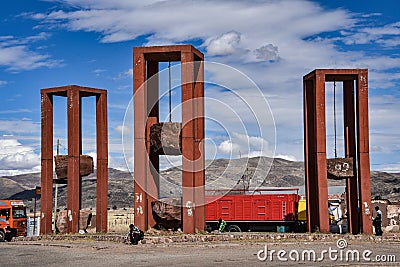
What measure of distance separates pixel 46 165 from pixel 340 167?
19787 millimetres

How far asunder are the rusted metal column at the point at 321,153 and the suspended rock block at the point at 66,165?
50.7 feet

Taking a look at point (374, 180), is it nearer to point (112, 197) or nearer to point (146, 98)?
point (112, 197)

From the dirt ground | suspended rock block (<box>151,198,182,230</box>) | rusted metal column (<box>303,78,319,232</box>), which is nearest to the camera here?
the dirt ground

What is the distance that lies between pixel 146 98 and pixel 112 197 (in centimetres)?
9872

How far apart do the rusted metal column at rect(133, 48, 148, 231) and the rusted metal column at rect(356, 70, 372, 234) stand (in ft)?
43.5

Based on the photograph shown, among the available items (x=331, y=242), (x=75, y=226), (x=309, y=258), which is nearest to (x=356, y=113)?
(x=331, y=242)

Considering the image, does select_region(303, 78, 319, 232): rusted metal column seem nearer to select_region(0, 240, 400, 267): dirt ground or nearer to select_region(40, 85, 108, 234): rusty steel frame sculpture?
select_region(0, 240, 400, 267): dirt ground

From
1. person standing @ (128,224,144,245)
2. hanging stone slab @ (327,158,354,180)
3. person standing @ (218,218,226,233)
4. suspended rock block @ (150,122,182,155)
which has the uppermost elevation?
suspended rock block @ (150,122,182,155)

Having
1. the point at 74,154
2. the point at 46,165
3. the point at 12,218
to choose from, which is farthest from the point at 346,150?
the point at 12,218

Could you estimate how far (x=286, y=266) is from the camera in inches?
896

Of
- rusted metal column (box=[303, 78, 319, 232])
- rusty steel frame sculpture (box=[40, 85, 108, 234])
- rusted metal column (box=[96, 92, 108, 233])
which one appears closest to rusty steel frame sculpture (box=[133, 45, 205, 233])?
rusted metal column (box=[96, 92, 108, 233])

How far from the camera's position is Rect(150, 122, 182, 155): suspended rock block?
38625mm

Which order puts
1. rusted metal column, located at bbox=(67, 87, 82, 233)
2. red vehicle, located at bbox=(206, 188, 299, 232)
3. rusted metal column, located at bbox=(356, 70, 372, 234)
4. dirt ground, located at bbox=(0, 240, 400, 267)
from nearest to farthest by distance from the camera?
dirt ground, located at bbox=(0, 240, 400, 267) → rusted metal column, located at bbox=(356, 70, 372, 234) → rusted metal column, located at bbox=(67, 87, 82, 233) → red vehicle, located at bbox=(206, 188, 299, 232)

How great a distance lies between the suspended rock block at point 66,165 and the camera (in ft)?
143
